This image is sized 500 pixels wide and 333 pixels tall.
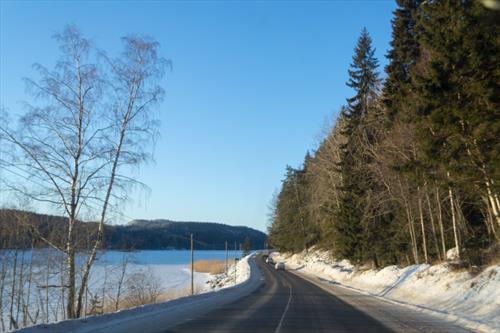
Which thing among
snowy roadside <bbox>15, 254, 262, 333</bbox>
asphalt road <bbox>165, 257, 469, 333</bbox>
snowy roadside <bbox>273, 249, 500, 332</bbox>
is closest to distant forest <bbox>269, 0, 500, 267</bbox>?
snowy roadside <bbox>273, 249, 500, 332</bbox>

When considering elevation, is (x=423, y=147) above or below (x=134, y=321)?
above

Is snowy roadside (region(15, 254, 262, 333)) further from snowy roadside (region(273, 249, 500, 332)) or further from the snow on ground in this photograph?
the snow on ground

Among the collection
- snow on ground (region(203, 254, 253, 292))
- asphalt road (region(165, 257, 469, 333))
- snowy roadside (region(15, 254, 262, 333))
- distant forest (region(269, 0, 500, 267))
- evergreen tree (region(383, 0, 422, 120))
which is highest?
evergreen tree (region(383, 0, 422, 120))

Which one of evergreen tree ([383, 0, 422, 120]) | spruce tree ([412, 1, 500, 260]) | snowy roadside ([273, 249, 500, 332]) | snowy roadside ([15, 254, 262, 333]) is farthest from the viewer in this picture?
evergreen tree ([383, 0, 422, 120])

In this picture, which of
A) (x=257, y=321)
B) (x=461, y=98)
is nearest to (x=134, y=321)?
(x=257, y=321)

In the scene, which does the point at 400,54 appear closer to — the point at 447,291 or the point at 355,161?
the point at 355,161

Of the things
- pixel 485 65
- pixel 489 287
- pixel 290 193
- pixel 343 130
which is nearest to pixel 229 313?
pixel 489 287

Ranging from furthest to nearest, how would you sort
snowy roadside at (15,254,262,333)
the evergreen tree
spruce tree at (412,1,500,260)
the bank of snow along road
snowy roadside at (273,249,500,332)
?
the evergreen tree → spruce tree at (412,1,500,260) → snowy roadside at (273,249,500,332) → the bank of snow along road → snowy roadside at (15,254,262,333)

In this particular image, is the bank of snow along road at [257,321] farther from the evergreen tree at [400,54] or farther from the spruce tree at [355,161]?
the spruce tree at [355,161]

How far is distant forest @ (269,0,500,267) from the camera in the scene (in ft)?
56.9

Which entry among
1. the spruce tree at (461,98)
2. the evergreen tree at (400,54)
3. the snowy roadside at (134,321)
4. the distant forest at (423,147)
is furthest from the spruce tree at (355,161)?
the snowy roadside at (134,321)

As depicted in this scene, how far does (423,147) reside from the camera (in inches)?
770

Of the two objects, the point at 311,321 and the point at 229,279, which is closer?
the point at 311,321

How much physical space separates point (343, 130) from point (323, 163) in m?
7.21
